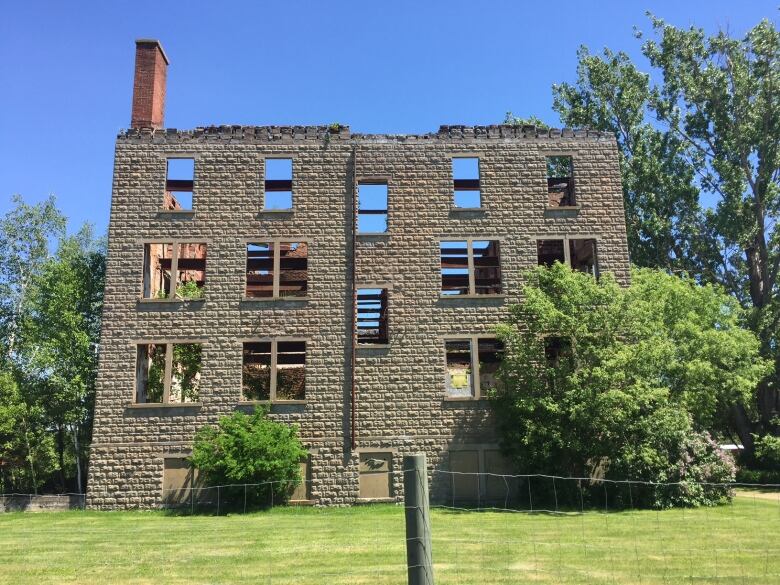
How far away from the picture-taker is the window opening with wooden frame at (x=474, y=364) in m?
23.1

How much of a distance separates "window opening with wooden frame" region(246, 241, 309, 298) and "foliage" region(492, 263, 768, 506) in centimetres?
728

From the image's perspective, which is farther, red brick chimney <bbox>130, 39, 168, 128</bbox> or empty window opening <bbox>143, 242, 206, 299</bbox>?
red brick chimney <bbox>130, 39, 168, 128</bbox>

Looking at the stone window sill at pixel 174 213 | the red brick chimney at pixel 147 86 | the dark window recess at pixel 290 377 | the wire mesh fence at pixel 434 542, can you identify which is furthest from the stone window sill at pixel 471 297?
the red brick chimney at pixel 147 86

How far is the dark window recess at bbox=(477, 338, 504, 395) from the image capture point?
23.6 metres

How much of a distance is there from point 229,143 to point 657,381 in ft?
54.1

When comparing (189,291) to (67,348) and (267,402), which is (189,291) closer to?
(267,402)

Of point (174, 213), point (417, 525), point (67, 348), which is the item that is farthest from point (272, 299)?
point (417, 525)

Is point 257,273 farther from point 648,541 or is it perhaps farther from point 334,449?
point 648,541

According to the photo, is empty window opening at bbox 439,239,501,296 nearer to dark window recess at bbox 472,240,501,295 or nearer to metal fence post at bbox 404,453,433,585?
dark window recess at bbox 472,240,501,295

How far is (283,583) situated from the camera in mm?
9320

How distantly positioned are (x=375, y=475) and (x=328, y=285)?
6485 mm

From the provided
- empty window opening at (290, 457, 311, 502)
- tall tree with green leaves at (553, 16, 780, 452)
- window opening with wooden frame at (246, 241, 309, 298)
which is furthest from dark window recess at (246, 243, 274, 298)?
tall tree with green leaves at (553, 16, 780, 452)

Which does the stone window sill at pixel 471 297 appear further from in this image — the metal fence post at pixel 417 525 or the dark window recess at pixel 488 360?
the metal fence post at pixel 417 525

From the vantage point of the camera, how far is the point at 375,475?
22.3 m
